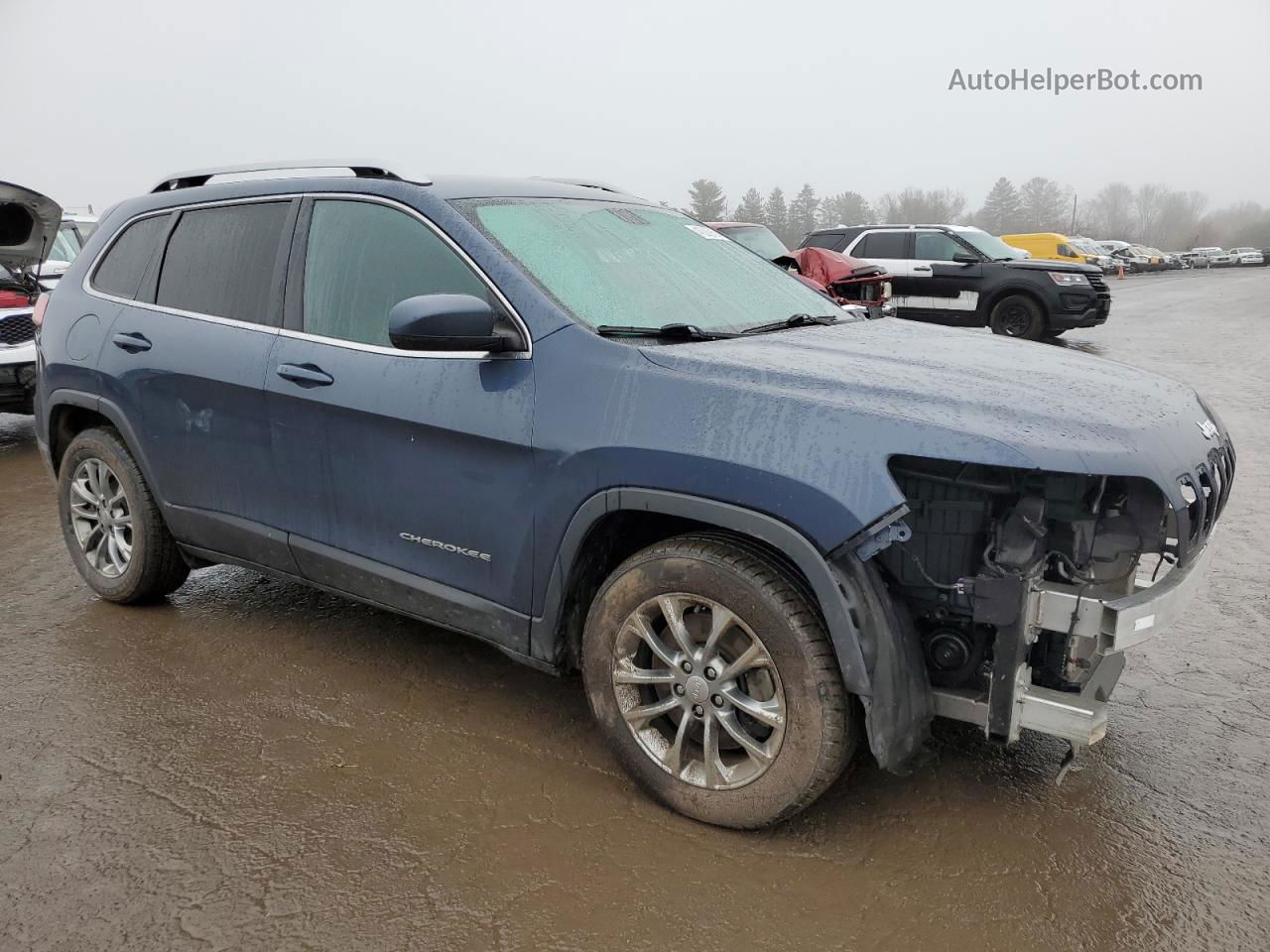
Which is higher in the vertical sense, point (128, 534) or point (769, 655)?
point (769, 655)

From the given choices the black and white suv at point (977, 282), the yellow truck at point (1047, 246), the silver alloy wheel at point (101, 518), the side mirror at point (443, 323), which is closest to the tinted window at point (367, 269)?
the side mirror at point (443, 323)

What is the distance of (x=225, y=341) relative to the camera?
381cm

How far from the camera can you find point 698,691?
9.23 ft

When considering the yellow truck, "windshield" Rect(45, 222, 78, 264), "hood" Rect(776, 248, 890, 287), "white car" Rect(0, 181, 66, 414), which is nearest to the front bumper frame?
"white car" Rect(0, 181, 66, 414)

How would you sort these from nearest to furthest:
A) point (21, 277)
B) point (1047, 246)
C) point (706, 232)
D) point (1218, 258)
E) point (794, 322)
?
point (794, 322) → point (706, 232) → point (21, 277) → point (1047, 246) → point (1218, 258)

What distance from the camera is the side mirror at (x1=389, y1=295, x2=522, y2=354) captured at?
114 inches

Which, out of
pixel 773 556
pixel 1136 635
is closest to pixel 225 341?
pixel 773 556

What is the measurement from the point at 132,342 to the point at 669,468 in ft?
8.65

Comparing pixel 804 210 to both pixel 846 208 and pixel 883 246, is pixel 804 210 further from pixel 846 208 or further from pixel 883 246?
pixel 883 246

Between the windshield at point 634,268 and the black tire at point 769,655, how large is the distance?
806 millimetres

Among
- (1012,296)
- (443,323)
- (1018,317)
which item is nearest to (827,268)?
(1012,296)

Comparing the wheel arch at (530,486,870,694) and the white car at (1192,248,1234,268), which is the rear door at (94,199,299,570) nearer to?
the wheel arch at (530,486,870,694)

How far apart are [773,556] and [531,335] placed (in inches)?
39.0

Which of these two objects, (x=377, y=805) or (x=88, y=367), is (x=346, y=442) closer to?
(x=377, y=805)
